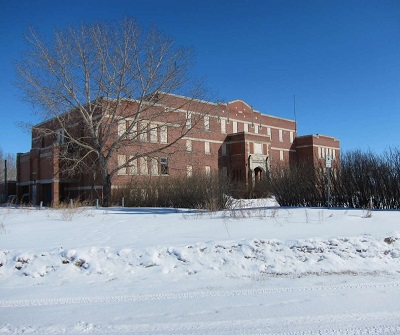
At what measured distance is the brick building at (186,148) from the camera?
35500mm

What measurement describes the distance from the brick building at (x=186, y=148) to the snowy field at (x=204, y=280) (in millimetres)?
21431

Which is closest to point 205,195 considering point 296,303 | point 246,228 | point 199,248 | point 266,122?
point 246,228

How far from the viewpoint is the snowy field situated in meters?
4.81

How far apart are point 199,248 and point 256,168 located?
150 feet

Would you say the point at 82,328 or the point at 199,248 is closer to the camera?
the point at 82,328

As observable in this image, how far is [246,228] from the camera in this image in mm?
10680

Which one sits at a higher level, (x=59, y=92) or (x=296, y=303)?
(x=59, y=92)

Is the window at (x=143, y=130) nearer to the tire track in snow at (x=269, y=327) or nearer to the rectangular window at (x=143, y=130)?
the rectangular window at (x=143, y=130)

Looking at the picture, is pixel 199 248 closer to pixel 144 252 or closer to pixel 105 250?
pixel 144 252

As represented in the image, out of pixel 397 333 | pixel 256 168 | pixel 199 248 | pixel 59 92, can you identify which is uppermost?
pixel 59 92

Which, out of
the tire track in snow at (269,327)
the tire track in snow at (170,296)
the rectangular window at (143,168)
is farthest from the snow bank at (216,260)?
the rectangular window at (143,168)

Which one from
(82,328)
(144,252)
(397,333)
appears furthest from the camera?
(144,252)

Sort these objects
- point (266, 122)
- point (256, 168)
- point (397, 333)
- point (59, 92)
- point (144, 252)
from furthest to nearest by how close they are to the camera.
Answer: point (266, 122), point (256, 168), point (59, 92), point (144, 252), point (397, 333)

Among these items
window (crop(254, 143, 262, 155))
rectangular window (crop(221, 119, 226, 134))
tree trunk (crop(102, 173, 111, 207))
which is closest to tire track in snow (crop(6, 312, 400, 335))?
tree trunk (crop(102, 173, 111, 207))
